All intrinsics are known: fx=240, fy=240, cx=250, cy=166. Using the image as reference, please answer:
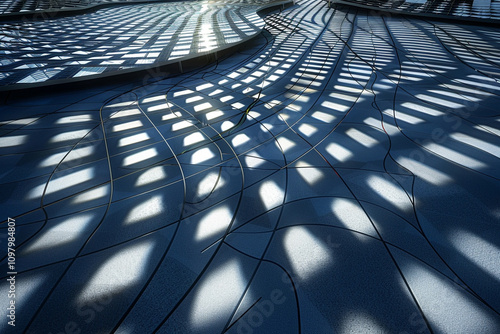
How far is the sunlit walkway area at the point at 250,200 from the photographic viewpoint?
248 cm

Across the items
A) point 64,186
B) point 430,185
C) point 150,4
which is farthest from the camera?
point 150,4

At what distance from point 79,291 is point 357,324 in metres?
2.93

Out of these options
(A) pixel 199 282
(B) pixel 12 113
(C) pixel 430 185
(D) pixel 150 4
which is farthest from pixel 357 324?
(D) pixel 150 4

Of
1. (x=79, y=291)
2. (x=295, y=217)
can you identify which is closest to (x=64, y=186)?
(x=79, y=291)

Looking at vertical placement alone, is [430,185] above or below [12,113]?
below

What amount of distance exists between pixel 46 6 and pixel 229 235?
21952 millimetres

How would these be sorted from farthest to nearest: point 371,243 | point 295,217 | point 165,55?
point 165,55, point 295,217, point 371,243

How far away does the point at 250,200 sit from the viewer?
3.68m

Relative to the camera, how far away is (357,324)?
2336 mm

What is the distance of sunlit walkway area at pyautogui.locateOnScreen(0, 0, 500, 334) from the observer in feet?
8.15

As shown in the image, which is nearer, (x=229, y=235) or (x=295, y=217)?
(x=229, y=235)

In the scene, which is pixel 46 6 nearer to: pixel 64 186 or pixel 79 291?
pixel 64 186

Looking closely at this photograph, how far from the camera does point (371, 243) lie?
301 centimetres

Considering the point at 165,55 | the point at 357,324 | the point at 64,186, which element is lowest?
the point at 357,324
